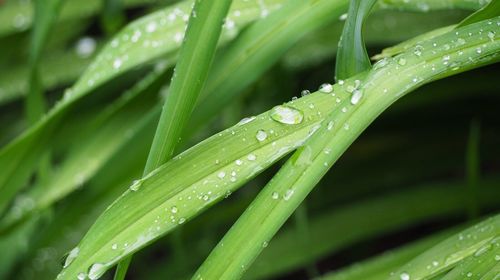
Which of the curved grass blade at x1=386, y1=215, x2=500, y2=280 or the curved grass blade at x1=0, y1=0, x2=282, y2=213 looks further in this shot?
the curved grass blade at x1=0, y1=0, x2=282, y2=213

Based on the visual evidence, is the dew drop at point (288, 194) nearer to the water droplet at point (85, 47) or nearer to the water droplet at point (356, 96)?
the water droplet at point (356, 96)

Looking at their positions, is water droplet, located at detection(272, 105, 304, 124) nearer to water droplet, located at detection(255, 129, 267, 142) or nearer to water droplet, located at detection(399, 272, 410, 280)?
water droplet, located at detection(255, 129, 267, 142)

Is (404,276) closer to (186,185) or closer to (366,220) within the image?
(186,185)

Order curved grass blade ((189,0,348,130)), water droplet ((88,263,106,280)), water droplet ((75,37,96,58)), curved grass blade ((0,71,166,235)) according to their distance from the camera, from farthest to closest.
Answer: water droplet ((75,37,96,58)), curved grass blade ((0,71,166,235)), curved grass blade ((189,0,348,130)), water droplet ((88,263,106,280))

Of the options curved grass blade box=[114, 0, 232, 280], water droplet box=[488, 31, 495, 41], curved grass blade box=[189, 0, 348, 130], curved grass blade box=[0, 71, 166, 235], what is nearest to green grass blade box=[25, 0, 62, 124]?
curved grass blade box=[0, 71, 166, 235]

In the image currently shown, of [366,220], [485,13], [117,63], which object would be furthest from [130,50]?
[366,220]

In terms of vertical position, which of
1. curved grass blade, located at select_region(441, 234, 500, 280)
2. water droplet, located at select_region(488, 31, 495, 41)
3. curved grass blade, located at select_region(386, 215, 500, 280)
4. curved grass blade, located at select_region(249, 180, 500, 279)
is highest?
curved grass blade, located at select_region(249, 180, 500, 279)

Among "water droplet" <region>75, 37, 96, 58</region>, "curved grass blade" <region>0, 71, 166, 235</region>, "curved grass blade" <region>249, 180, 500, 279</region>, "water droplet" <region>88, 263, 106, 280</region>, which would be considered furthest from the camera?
"water droplet" <region>75, 37, 96, 58</region>

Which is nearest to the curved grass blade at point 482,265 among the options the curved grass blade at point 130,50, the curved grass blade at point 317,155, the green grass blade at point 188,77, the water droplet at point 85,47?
the curved grass blade at point 317,155

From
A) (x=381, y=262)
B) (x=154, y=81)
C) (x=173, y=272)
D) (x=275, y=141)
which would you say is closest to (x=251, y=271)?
(x=173, y=272)
